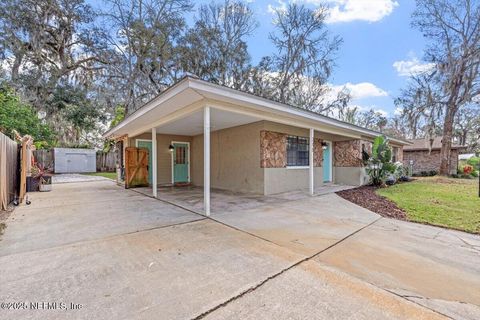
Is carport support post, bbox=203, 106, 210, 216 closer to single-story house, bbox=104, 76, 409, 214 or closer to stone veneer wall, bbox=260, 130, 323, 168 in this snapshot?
single-story house, bbox=104, 76, 409, 214

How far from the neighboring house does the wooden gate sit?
66.4ft

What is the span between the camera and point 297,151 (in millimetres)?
9062

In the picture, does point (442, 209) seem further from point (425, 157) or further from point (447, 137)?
point (425, 157)

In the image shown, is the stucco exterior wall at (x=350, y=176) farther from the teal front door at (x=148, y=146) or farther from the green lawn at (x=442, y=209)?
the teal front door at (x=148, y=146)

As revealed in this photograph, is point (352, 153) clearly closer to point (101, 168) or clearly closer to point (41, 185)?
point (41, 185)

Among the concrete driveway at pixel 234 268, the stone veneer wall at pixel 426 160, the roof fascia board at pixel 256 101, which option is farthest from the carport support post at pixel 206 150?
the stone veneer wall at pixel 426 160

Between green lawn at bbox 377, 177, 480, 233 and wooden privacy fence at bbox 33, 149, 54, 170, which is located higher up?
wooden privacy fence at bbox 33, 149, 54, 170

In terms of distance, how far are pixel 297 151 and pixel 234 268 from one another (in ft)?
23.2

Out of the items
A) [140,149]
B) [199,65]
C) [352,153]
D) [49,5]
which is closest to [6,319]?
[140,149]

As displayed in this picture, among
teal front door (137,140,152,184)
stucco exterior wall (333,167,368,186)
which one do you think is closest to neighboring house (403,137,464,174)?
stucco exterior wall (333,167,368,186)

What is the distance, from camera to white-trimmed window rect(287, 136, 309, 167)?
8.73m

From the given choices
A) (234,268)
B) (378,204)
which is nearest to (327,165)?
(378,204)

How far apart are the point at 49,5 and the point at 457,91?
27323 millimetres

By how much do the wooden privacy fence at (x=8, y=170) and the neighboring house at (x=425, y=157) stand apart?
23.7 meters
